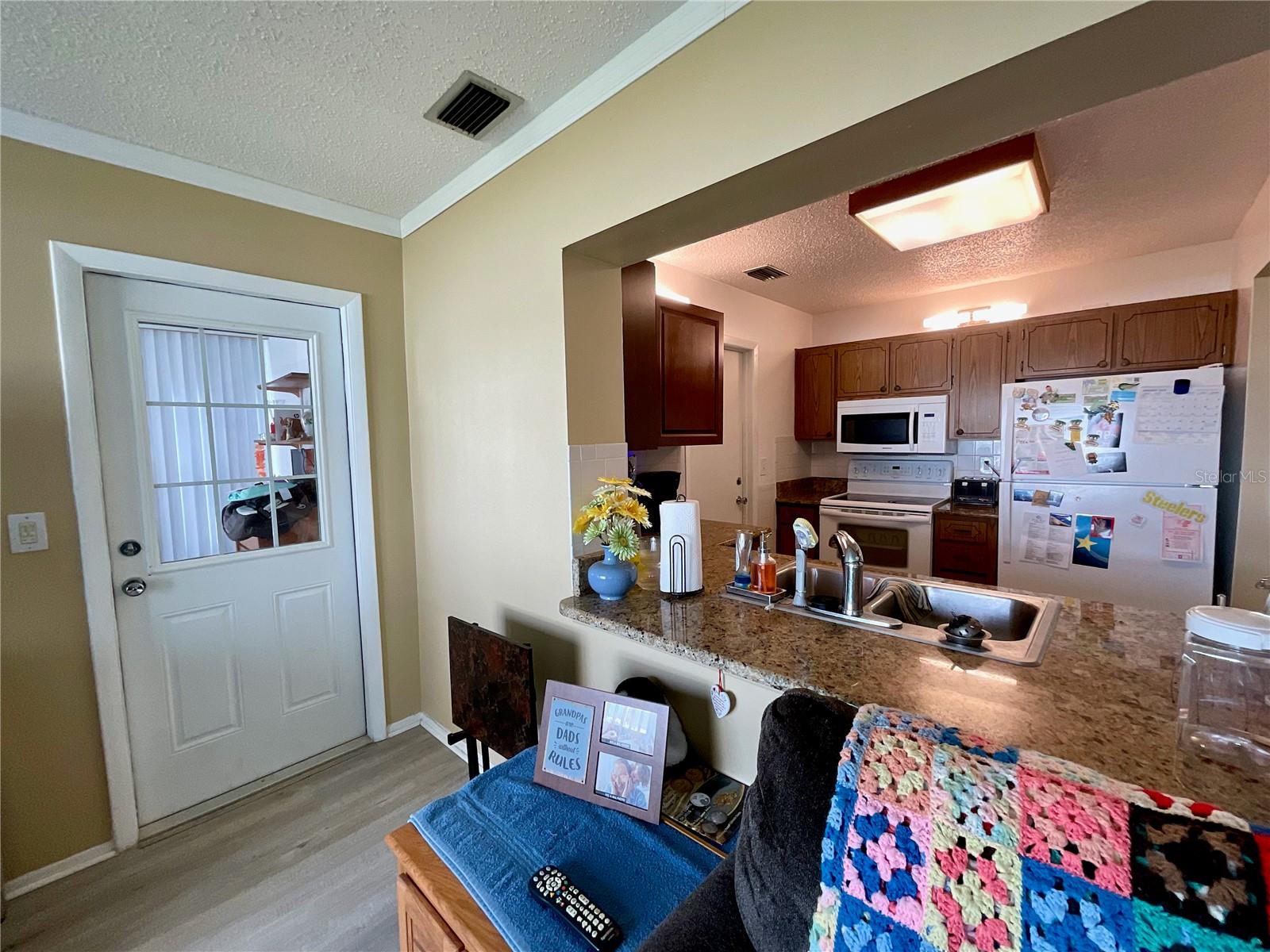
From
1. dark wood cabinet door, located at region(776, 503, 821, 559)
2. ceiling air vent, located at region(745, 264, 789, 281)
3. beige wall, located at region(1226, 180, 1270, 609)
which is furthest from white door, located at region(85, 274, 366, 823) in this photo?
beige wall, located at region(1226, 180, 1270, 609)

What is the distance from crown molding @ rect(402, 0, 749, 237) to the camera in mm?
1153

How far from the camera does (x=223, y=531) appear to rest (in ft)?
6.58

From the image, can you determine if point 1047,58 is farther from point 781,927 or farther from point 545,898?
point 545,898

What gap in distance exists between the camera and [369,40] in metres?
1.25

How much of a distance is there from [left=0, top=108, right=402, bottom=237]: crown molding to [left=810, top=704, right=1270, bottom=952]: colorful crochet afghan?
2.63 metres

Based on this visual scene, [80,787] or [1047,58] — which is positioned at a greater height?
[1047,58]

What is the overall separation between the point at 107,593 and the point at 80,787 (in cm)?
67

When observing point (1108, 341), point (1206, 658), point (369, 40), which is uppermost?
point (369, 40)

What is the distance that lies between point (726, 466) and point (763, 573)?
2.08m

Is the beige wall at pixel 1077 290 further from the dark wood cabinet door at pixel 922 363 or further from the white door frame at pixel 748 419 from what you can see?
the white door frame at pixel 748 419

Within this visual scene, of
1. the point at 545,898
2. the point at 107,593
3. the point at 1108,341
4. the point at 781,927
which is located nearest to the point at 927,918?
the point at 781,927

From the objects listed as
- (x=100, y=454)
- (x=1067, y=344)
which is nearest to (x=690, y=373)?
(x=100, y=454)

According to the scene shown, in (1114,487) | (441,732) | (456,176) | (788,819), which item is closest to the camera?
(788,819)

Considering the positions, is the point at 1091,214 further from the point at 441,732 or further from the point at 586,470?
the point at 441,732
